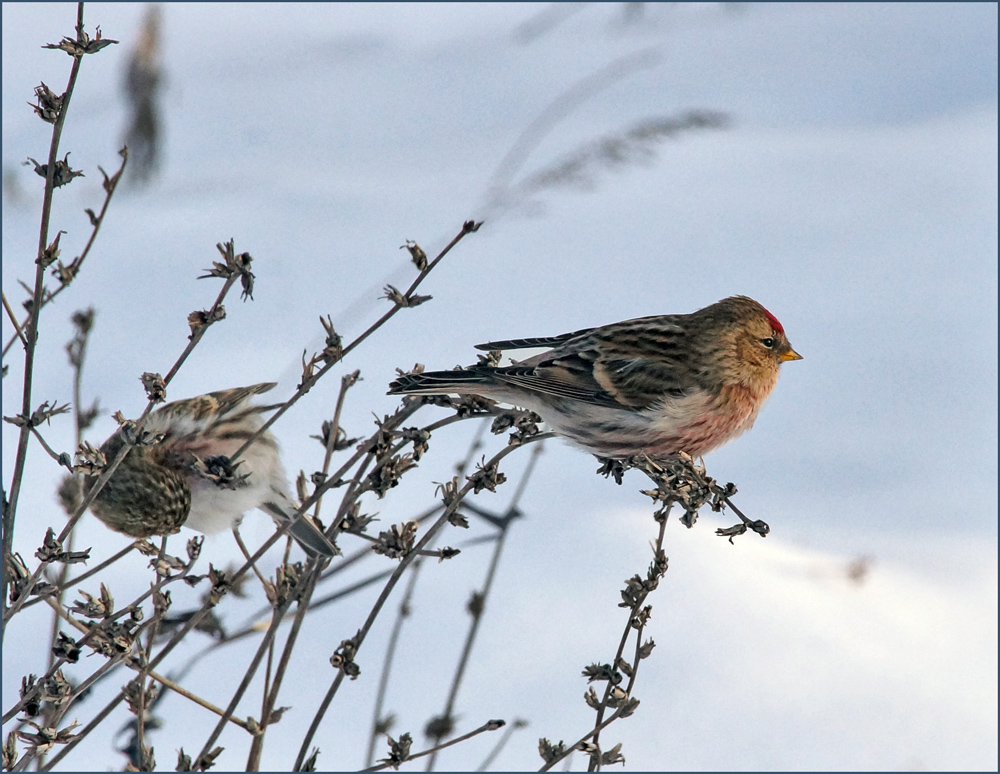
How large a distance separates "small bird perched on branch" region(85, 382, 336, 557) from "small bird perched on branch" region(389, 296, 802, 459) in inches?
33.6

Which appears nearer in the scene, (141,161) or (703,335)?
(703,335)

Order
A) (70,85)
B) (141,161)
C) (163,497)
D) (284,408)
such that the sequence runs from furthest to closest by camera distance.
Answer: (141,161), (163,497), (284,408), (70,85)

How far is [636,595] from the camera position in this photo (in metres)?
2.08

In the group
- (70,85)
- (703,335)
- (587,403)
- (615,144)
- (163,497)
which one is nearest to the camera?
(70,85)

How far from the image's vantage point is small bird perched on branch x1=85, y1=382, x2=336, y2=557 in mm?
2652

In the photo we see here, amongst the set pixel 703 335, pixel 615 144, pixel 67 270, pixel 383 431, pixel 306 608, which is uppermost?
pixel 615 144

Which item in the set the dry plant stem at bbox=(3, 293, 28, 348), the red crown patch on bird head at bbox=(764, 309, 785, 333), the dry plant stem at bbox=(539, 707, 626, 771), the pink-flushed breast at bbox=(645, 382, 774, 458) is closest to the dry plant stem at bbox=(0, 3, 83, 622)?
the dry plant stem at bbox=(3, 293, 28, 348)

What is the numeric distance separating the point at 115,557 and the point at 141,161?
324 centimetres

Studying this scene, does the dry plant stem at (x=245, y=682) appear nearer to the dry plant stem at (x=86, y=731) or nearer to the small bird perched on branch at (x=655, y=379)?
the dry plant stem at (x=86, y=731)

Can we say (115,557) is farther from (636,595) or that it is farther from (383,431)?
(636,595)

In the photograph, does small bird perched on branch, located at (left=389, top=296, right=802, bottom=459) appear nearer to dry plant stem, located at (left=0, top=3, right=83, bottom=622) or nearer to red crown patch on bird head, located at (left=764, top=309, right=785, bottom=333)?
red crown patch on bird head, located at (left=764, top=309, right=785, bottom=333)

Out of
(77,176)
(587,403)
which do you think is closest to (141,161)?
(587,403)

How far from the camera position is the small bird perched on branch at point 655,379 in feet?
10.5

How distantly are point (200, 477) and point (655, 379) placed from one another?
1500mm
